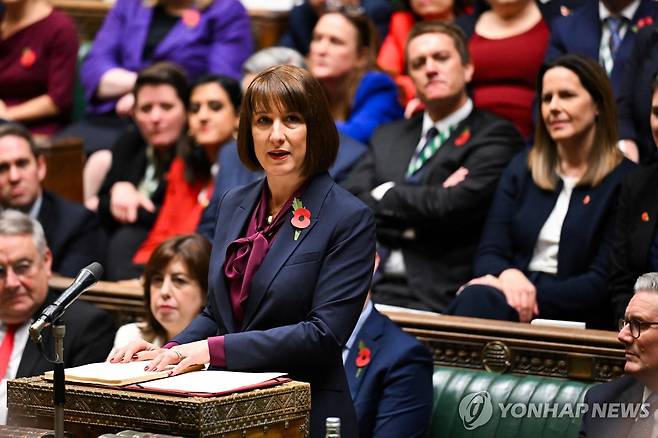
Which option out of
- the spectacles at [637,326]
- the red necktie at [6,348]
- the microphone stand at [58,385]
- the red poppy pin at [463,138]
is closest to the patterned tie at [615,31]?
the red poppy pin at [463,138]

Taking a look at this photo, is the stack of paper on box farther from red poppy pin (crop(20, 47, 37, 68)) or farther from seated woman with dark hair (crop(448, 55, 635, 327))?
red poppy pin (crop(20, 47, 37, 68))

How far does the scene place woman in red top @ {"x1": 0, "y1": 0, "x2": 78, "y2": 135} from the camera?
20.9 feet

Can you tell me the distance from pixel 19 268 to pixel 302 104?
1.78m

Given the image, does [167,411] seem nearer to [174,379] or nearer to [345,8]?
[174,379]

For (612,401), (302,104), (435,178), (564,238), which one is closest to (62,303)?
(302,104)

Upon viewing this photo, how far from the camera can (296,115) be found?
2.69 metres

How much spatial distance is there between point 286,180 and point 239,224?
146mm

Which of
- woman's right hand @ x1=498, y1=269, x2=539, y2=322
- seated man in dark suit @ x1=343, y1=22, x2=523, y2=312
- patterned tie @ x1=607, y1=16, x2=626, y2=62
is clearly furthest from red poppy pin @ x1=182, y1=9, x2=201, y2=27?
woman's right hand @ x1=498, y1=269, x2=539, y2=322

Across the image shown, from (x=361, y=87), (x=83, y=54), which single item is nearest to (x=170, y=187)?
(x=361, y=87)

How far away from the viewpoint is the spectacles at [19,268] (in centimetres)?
411

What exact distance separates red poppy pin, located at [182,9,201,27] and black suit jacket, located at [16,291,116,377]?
2340mm

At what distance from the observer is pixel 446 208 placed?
4582mm

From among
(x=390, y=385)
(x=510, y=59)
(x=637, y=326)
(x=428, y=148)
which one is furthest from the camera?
(x=510, y=59)

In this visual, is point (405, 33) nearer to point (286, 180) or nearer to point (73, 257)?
point (73, 257)
